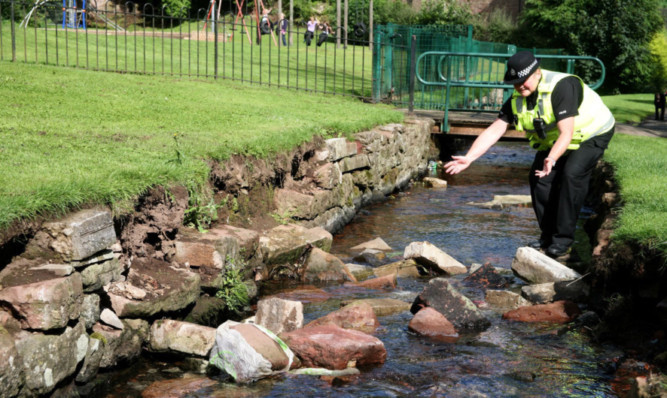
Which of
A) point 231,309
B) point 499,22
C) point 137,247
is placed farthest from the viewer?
point 499,22

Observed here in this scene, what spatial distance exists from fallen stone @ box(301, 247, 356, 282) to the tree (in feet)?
93.7

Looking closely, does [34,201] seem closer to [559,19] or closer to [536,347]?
[536,347]

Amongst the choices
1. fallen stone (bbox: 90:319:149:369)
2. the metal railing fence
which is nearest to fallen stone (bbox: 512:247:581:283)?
fallen stone (bbox: 90:319:149:369)

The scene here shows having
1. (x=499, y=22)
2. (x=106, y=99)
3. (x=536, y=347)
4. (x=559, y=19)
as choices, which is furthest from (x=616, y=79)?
(x=536, y=347)

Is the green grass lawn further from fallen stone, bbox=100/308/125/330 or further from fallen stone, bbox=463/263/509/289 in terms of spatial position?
fallen stone, bbox=100/308/125/330

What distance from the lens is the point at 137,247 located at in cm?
559

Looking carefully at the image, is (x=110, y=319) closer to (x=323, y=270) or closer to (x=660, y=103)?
(x=323, y=270)

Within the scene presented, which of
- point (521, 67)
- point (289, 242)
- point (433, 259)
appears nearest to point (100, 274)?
point (289, 242)

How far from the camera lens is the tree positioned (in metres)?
32.6

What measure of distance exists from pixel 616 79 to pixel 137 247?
31.8 m

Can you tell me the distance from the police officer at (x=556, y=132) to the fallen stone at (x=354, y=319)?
5.20 ft

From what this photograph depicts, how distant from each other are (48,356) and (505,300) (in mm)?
3905

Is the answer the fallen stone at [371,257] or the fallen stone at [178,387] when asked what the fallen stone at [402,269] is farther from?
the fallen stone at [178,387]

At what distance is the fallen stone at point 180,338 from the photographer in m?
5.14
